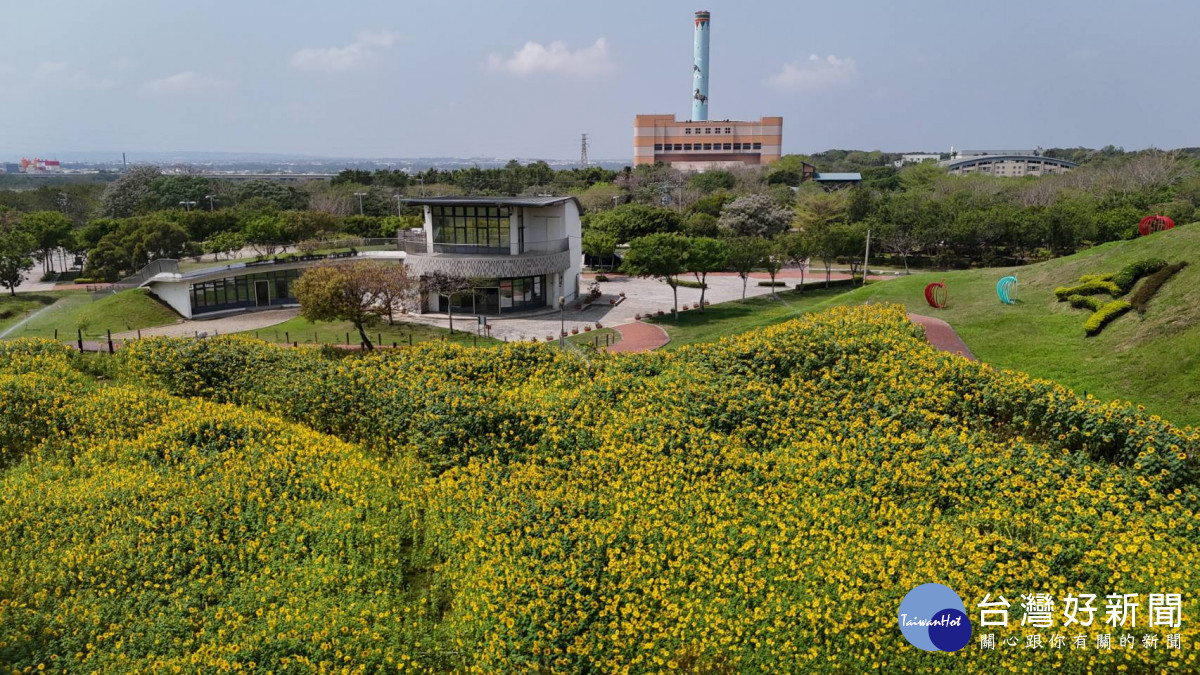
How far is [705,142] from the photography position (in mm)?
133875

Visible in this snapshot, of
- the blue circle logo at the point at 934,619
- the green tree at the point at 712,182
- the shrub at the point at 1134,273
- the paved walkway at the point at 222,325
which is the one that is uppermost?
the green tree at the point at 712,182

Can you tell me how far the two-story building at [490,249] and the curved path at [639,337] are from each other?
20.6 ft

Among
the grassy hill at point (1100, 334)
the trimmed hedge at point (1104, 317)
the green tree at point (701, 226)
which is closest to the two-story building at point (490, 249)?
the grassy hill at point (1100, 334)

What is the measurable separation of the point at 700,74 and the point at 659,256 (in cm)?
11743

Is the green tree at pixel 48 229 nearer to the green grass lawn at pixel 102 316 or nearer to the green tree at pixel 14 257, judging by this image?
the green tree at pixel 14 257

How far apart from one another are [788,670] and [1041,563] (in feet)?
12.7

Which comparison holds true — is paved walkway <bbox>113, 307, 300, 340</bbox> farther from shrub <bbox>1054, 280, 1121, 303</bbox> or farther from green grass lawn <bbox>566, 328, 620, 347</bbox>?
shrub <bbox>1054, 280, 1121, 303</bbox>

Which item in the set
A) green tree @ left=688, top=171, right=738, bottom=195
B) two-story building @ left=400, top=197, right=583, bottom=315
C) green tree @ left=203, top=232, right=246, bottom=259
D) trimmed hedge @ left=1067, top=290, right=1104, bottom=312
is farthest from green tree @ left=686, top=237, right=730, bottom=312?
green tree @ left=688, top=171, right=738, bottom=195

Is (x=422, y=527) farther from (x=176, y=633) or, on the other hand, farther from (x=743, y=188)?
(x=743, y=188)

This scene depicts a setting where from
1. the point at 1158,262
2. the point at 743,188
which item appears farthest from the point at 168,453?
the point at 743,188

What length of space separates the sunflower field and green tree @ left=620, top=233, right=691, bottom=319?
23.5m

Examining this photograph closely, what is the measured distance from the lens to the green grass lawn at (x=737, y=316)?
3464 centimetres

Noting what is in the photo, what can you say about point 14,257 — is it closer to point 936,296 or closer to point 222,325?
point 222,325

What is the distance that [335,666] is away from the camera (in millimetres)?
8617
